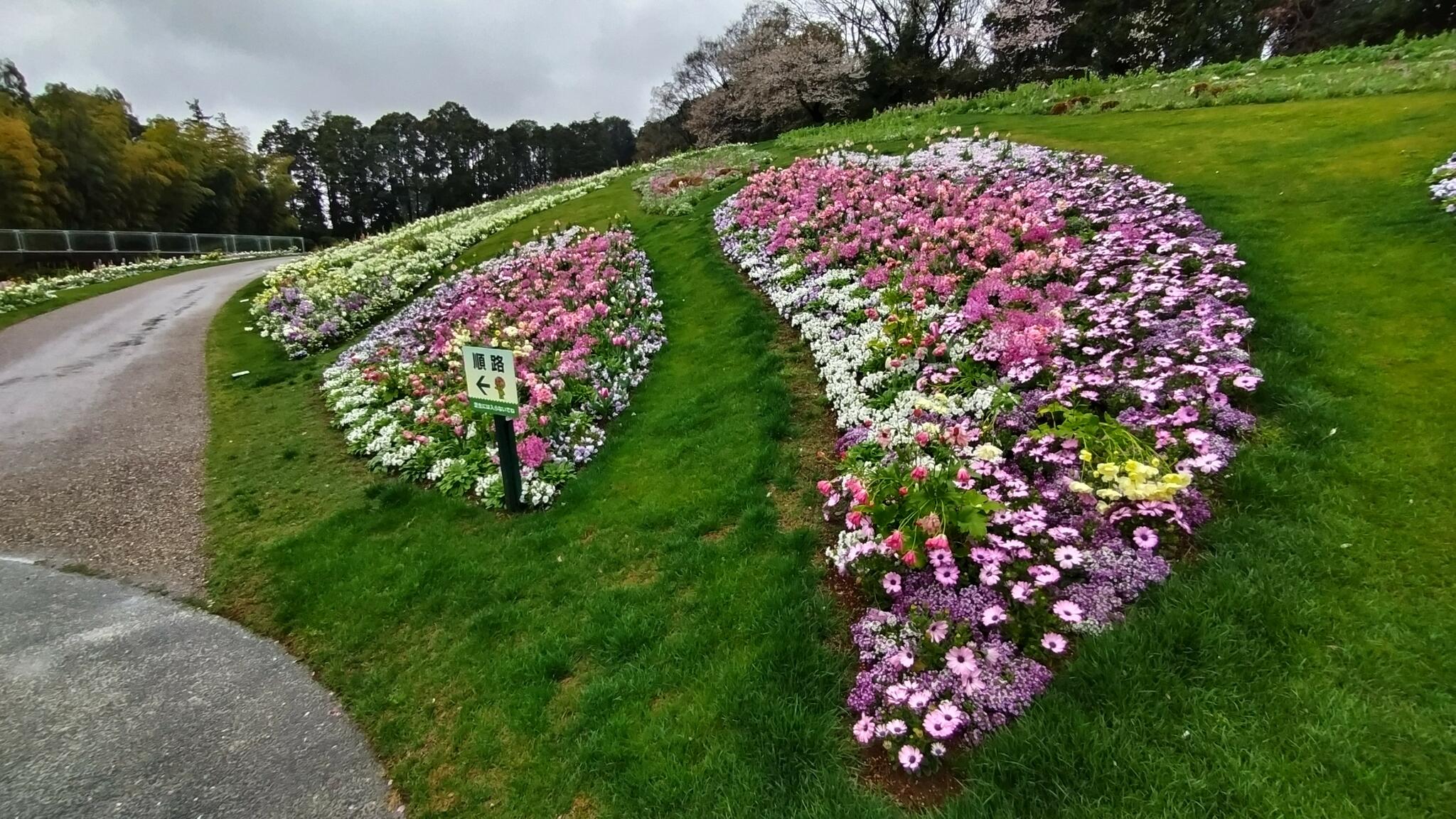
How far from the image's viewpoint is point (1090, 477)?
384 cm

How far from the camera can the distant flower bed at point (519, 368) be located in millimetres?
6383

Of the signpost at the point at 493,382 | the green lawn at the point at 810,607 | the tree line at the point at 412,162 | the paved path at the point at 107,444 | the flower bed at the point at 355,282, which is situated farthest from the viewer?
the tree line at the point at 412,162

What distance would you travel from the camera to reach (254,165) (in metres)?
46.3

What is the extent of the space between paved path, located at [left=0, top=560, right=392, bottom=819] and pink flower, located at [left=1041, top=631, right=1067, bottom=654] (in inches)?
133

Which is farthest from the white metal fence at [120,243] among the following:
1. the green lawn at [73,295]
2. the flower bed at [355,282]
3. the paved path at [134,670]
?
the paved path at [134,670]

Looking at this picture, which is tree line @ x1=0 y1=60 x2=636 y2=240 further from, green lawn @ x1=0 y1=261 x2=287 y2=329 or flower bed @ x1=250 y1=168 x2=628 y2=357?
flower bed @ x1=250 y1=168 x2=628 y2=357

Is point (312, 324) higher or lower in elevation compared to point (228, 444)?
higher

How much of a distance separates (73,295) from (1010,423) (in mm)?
23460

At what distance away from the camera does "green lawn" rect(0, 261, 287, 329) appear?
1467cm

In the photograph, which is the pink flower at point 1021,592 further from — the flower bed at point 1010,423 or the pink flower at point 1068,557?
the pink flower at point 1068,557

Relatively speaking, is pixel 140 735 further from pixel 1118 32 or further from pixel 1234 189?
pixel 1118 32

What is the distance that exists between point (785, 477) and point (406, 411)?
15.8 ft

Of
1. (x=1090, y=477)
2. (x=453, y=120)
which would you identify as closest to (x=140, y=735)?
(x=1090, y=477)

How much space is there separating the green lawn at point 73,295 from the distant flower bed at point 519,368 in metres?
10.2
